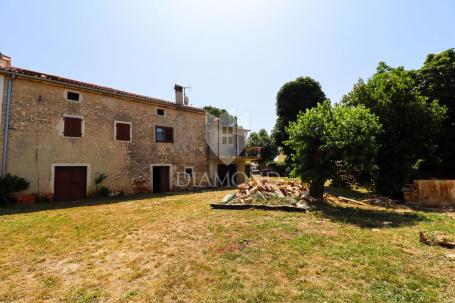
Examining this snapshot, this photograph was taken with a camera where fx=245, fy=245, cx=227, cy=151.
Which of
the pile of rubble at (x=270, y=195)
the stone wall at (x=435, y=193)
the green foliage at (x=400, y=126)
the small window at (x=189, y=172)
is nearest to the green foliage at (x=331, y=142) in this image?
the pile of rubble at (x=270, y=195)

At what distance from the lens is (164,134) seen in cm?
1880

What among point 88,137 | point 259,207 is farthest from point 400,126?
point 88,137

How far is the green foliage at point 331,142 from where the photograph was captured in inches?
410

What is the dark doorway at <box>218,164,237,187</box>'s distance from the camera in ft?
75.2

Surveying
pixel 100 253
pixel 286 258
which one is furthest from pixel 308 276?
pixel 100 253

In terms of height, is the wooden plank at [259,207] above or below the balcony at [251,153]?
below

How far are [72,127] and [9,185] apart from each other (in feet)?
13.7

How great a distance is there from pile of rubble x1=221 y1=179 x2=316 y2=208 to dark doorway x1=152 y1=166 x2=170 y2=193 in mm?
8190

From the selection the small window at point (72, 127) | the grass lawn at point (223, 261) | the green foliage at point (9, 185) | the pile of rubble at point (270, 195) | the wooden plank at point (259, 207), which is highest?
the small window at point (72, 127)

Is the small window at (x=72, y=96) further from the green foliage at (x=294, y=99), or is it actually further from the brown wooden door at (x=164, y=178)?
the green foliage at (x=294, y=99)

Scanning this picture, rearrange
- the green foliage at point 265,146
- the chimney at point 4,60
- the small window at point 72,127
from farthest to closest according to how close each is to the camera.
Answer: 1. the green foliage at point 265,146
2. the small window at point 72,127
3. the chimney at point 4,60

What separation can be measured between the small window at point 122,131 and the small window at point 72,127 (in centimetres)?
216

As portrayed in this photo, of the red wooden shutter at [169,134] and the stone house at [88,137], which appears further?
the red wooden shutter at [169,134]

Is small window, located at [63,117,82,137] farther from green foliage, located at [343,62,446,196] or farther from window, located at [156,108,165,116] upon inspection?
green foliage, located at [343,62,446,196]
